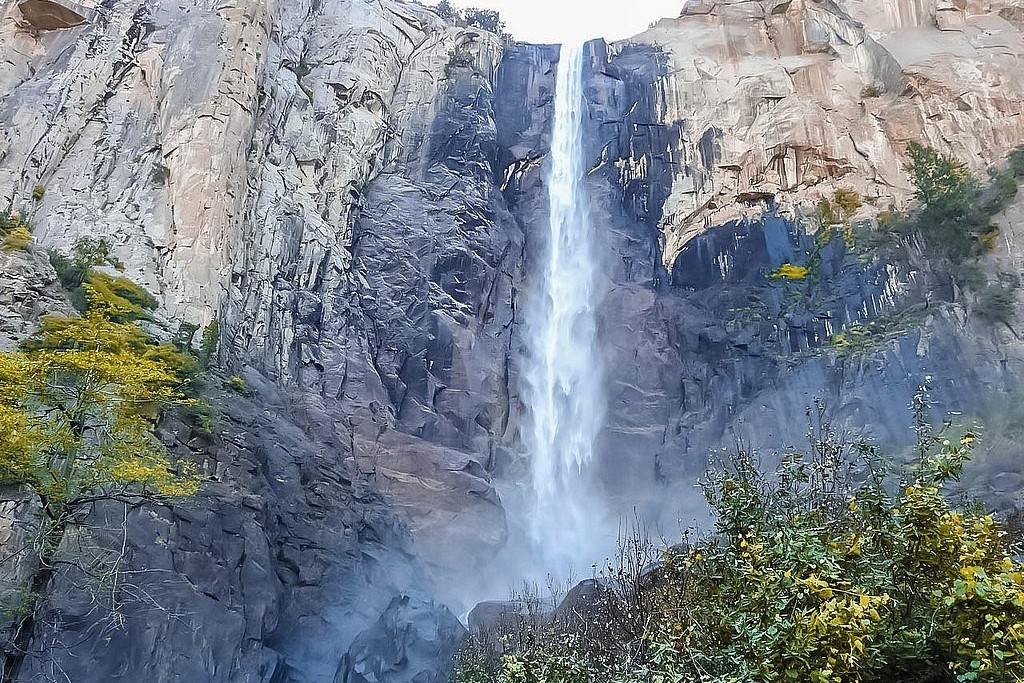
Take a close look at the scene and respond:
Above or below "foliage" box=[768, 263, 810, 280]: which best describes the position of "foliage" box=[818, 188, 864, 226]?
above

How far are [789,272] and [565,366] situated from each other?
34.5ft

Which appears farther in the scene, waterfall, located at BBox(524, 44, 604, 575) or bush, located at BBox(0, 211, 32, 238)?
waterfall, located at BBox(524, 44, 604, 575)

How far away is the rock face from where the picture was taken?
20.9 meters

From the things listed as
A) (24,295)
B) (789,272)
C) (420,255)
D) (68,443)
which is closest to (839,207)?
(789,272)

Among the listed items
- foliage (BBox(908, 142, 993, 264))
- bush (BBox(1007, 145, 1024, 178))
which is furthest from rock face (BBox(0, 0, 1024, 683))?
bush (BBox(1007, 145, 1024, 178))

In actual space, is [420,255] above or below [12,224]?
above

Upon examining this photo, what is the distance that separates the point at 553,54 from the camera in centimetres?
4366

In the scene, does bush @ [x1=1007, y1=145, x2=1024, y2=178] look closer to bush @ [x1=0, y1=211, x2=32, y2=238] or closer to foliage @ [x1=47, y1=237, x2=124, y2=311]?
foliage @ [x1=47, y1=237, x2=124, y2=311]

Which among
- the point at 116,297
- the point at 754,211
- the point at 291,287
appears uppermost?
the point at 754,211

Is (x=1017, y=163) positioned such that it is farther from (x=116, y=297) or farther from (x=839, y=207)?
(x=116, y=297)

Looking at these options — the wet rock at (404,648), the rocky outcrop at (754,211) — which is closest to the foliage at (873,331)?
the rocky outcrop at (754,211)

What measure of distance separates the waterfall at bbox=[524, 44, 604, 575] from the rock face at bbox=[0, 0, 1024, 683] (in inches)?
34.1

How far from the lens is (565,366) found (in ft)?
115

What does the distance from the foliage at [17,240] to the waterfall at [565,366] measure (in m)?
19.3
